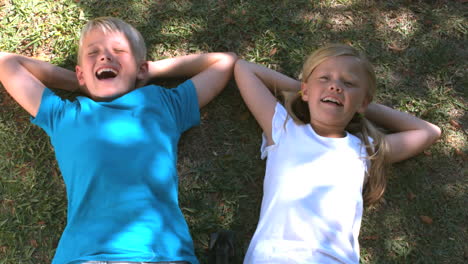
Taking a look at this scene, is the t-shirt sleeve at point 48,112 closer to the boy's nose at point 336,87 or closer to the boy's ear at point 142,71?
the boy's ear at point 142,71

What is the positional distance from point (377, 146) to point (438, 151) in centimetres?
73

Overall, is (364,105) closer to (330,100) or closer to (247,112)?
(330,100)

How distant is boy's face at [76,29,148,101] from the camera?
3.20m

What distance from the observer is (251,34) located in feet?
13.0

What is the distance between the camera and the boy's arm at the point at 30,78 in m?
3.25

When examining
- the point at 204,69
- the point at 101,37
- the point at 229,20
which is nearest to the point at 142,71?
the point at 101,37

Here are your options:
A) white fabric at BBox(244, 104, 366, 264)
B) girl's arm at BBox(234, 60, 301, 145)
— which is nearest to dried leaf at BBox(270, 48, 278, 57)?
girl's arm at BBox(234, 60, 301, 145)

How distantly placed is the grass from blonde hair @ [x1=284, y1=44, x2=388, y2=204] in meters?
0.23

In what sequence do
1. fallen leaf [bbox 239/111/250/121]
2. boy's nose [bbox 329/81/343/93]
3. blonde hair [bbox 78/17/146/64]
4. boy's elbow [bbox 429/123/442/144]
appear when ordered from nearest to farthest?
boy's nose [bbox 329/81/343/93] → blonde hair [bbox 78/17/146/64] → boy's elbow [bbox 429/123/442/144] → fallen leaf [bbox 239/111/250/121]

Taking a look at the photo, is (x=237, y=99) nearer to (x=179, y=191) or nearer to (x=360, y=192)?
(x=179, y=191)

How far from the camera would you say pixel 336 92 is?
10.2 feet

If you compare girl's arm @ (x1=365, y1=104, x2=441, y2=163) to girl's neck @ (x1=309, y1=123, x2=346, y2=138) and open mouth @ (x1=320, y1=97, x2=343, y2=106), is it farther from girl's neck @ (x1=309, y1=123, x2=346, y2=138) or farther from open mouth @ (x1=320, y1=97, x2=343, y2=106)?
open mouth @ (x1=320, y1=97, x2=343, y2=106)

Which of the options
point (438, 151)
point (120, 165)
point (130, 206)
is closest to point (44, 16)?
point (120, 165)

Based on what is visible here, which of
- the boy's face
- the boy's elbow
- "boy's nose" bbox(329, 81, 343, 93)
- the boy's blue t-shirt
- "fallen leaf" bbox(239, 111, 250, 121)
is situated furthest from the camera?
"fallen leaf" bbox(239, 111, 250, 121)
